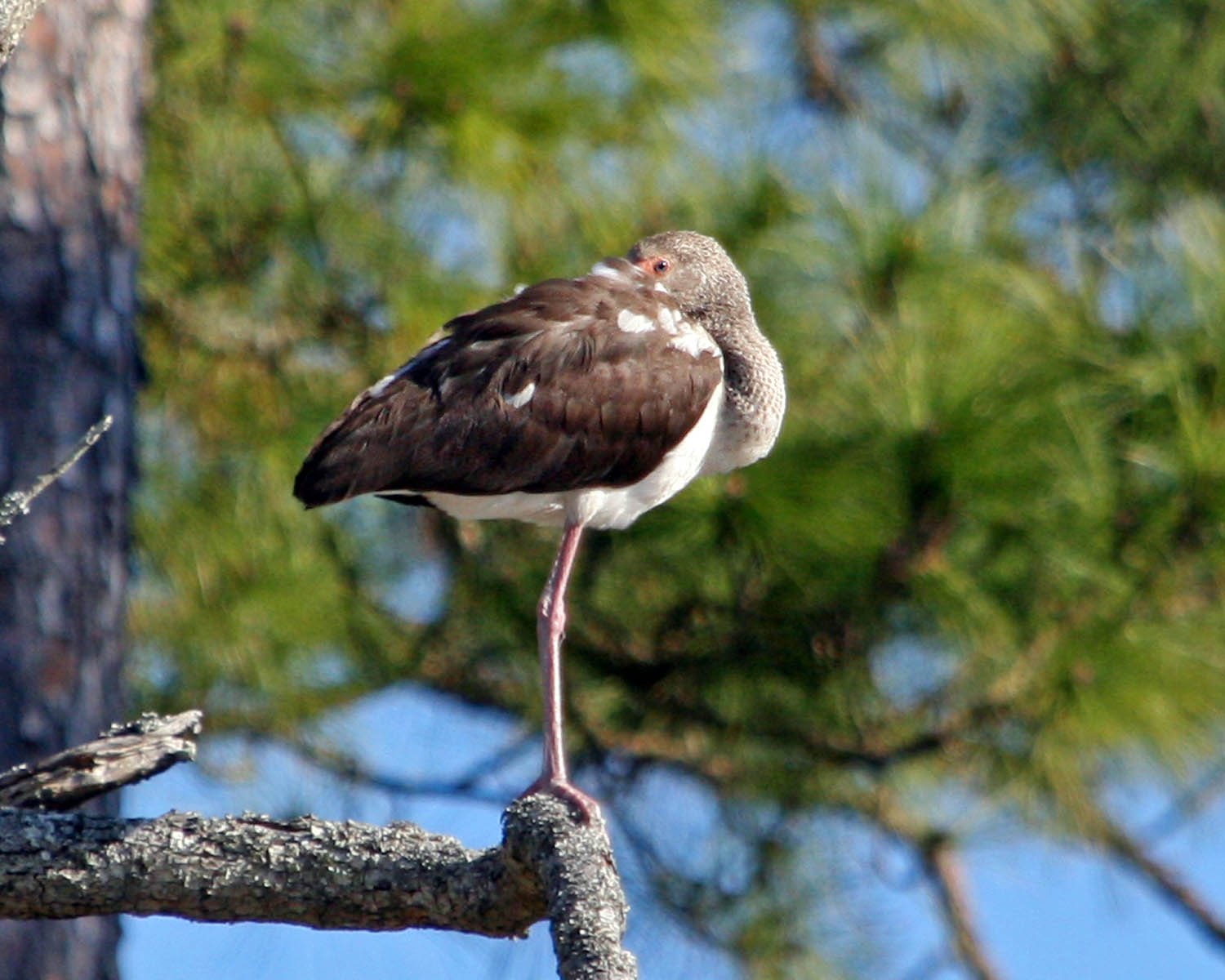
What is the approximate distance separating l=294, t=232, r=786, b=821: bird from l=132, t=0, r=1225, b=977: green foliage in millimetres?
1014

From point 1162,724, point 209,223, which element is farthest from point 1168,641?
point 209,223

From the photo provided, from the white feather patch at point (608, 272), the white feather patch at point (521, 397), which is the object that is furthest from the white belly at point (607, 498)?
the white feather patch at point (608, 272)

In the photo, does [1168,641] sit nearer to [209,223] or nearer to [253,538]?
[253,538]

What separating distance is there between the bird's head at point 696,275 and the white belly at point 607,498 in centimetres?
39

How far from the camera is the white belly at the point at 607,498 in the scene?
371cm

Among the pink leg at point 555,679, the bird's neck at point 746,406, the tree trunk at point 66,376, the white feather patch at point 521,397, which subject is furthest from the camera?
the tree trunk at point 66,376

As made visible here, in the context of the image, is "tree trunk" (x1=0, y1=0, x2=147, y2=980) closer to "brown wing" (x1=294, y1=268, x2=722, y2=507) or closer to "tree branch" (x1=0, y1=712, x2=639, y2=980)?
"brown wing" (x1=294, y1=268, x2=722, y2=507)

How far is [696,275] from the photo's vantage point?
4176 mm

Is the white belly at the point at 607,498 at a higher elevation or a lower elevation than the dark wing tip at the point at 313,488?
higher

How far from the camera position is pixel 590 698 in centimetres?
548

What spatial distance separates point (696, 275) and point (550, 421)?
28.4 inches

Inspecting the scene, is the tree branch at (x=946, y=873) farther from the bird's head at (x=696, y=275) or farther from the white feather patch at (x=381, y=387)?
the white feather patch at (x=381, y=387)

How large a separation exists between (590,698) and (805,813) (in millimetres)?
772

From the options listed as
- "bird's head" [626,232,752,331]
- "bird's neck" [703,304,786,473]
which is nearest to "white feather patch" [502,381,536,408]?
"bird's neck" [703,304,786,473]
